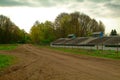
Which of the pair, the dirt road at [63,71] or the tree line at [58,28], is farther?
the tree line at [58,28]

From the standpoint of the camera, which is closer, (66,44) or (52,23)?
(66,44)

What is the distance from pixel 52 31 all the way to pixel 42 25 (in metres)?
9.48

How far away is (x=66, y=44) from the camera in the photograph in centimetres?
8350

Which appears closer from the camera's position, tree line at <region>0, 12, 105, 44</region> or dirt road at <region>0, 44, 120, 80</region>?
dirt road at <region>0, 44, 120, 80</region>

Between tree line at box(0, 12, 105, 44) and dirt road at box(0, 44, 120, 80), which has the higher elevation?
tree line at box(0, 12, 105, 44)

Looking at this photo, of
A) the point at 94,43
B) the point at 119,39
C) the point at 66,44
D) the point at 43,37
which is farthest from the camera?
the point at 43,37

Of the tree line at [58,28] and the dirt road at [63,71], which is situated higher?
the tree line at [58,28]

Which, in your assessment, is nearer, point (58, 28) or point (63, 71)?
point (63, 71)

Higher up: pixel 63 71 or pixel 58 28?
pixel 58 28

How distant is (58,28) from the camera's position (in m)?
107

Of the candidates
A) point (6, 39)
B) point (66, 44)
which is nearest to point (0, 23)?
point (6, 39)

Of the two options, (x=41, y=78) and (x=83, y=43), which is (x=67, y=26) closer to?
(x=83, y=43)

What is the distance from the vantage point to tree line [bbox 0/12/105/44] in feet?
348

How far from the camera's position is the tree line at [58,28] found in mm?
106188
